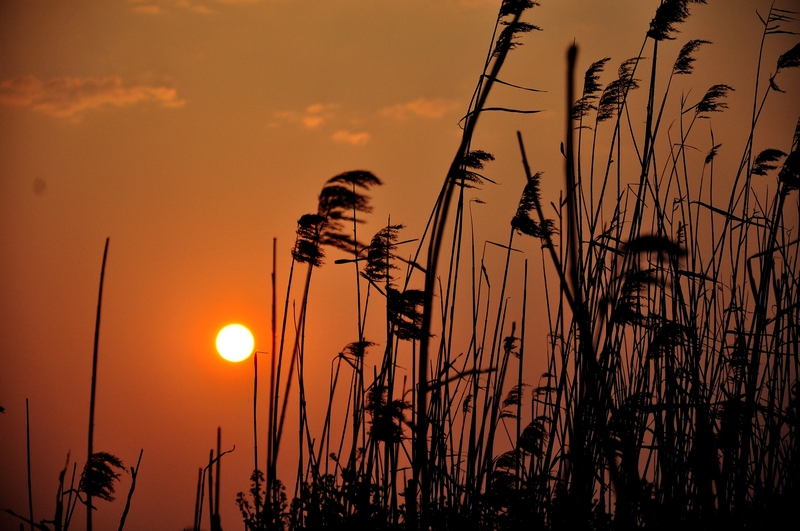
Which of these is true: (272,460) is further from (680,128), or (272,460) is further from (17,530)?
(680,128)

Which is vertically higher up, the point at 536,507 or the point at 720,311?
the point at 720,311

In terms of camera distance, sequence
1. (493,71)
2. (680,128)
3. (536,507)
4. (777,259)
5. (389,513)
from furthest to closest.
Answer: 1. (680,128)
2. (777,259)
3. (389,513)
4. (536,507)
5. (493,71)

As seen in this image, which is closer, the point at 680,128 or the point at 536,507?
the point at 536,507

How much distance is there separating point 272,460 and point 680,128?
6.27ft

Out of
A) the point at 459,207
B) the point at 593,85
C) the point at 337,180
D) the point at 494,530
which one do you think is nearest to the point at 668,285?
the point at 593,85

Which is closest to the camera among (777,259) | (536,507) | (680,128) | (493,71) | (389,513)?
→ (493,71)

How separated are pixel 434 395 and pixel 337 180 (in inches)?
29.8

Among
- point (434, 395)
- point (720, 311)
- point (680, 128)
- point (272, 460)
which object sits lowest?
point (272, 460)

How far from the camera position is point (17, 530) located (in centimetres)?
227

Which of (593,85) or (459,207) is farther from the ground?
(593,85)

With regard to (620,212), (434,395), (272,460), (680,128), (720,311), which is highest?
(680,128)

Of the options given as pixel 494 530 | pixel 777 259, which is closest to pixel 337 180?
pixel 494 530

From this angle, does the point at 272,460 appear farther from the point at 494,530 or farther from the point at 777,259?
the point at 777,259

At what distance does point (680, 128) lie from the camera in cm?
245
